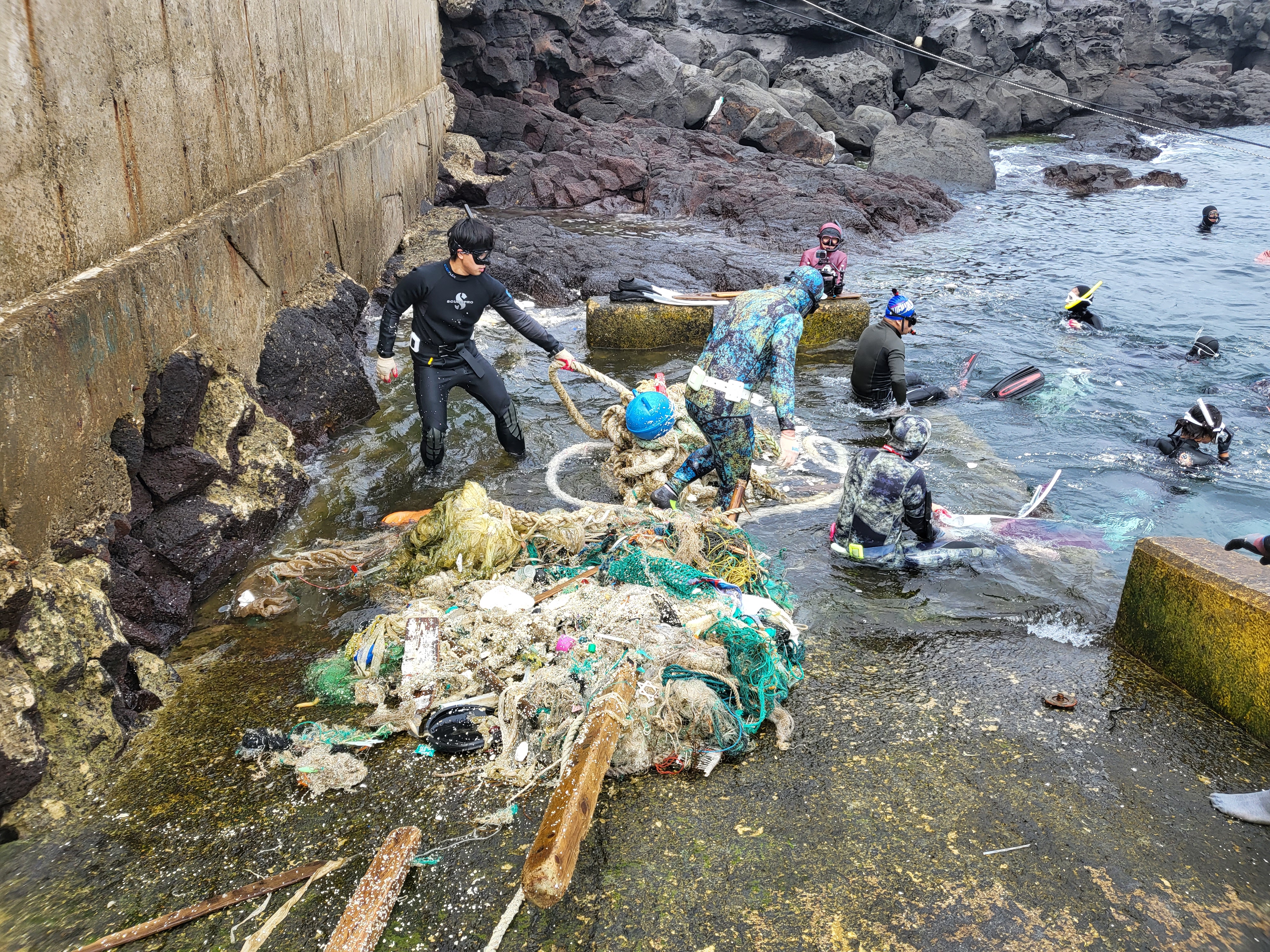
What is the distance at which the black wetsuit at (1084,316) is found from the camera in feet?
35.9

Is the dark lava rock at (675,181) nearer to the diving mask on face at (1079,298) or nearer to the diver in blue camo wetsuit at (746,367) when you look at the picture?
the diving mask on face at (1079,298)

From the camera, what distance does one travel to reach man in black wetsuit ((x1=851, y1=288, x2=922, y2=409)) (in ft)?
23.2

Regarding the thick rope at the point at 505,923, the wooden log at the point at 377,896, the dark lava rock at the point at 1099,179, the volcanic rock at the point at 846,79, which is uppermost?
the volcanic rock at the point at 846,79

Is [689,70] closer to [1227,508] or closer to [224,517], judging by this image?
[1227,508]

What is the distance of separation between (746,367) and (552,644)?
2460 millimetres

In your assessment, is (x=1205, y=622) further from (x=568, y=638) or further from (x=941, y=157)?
(x=941, y=157)

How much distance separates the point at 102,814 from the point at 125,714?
0.51 m

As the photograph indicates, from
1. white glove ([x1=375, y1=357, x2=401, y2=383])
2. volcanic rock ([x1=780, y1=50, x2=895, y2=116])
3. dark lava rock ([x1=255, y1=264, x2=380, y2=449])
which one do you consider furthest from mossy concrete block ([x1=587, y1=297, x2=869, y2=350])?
volcanic rock ([x1=780, y1=50, x2=895, y2=116])

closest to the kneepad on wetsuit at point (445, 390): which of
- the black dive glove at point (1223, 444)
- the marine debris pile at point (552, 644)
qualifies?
the marine debris pile at point (552, 644)

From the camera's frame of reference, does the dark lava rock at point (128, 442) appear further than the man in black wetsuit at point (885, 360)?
No

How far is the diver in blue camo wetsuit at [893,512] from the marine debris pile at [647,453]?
34.3 inches

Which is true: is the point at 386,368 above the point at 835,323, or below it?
above

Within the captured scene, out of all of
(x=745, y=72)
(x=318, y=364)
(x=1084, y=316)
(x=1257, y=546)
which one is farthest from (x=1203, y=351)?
(x=745, y=72)

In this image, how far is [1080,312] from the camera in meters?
11.0
